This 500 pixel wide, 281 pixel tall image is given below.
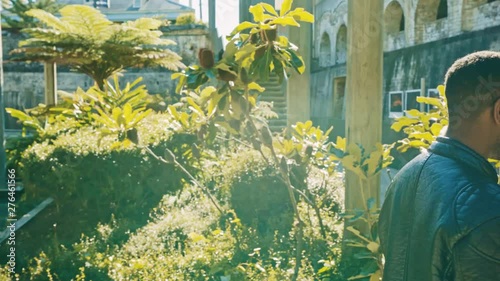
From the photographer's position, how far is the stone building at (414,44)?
479 inches

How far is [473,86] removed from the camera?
1193mm

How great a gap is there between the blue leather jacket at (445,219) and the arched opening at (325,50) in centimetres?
2302

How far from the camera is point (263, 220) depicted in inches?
185

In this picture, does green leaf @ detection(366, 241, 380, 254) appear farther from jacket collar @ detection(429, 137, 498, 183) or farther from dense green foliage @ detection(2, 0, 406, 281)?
jacket collar @ detection(429, 137, 498, 183)

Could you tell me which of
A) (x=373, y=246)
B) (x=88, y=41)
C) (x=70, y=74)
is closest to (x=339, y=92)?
(x=70, y=74)

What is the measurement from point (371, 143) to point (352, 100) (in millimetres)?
296

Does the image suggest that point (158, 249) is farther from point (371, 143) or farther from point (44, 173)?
point (44, 173)

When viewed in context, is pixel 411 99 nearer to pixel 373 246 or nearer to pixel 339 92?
pixel 339 92

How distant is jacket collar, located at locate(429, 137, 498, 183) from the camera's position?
116 cm

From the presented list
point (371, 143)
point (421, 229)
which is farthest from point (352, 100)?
point (421, 229)

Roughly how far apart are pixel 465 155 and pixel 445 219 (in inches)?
6.9

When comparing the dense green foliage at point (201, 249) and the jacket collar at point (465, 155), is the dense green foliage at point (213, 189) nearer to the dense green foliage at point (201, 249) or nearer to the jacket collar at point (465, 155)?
the dense green foliage at point (201, 249)

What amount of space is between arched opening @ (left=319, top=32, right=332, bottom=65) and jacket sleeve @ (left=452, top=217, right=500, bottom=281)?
2330 cm

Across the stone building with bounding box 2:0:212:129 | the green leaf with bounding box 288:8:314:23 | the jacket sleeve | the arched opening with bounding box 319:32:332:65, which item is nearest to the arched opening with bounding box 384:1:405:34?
the arched opening with bounding box 319:32:332:65
